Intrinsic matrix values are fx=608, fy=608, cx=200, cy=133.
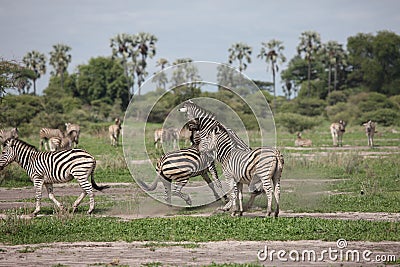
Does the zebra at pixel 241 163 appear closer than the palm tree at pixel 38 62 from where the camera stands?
Yes

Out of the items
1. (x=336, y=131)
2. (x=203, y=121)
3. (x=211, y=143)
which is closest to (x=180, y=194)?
(x=211, y=143)

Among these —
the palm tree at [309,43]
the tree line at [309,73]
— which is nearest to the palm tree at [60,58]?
the tree line at [309,73]

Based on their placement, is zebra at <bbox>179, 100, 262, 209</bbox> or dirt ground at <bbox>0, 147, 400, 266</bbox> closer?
dirt ground at <bbox>0, 147, 400, 266</bbox>

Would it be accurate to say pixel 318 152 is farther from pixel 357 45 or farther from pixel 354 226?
pixel 357 45

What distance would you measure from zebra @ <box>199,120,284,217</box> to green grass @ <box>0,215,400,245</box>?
100 centimetres

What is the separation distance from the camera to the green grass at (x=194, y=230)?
11.4m

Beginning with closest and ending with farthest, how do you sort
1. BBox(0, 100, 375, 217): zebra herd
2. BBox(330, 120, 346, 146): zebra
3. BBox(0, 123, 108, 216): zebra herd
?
BBox(0, 100, 375, 217): zebra herd < BBox(0, 123, 108, 216): zebra herd < BBox(330, 120, 346, 146): zebra

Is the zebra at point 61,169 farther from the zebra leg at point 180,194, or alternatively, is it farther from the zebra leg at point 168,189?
the zebra leg at point 180,194

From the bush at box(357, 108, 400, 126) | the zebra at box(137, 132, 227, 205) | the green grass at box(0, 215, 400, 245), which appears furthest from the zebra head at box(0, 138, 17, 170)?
the bush at box(357, 108, 400, 126)

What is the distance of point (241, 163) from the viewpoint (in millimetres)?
14219

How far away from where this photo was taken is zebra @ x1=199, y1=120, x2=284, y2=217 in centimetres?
1350

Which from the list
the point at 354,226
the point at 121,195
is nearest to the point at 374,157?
the point at 121,195

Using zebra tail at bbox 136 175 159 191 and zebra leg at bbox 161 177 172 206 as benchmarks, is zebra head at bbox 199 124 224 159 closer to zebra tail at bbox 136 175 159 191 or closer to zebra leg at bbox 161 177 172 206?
zebra leg at bbox 161 177 172 206

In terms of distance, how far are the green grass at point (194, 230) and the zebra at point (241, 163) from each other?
1002 millimetres
